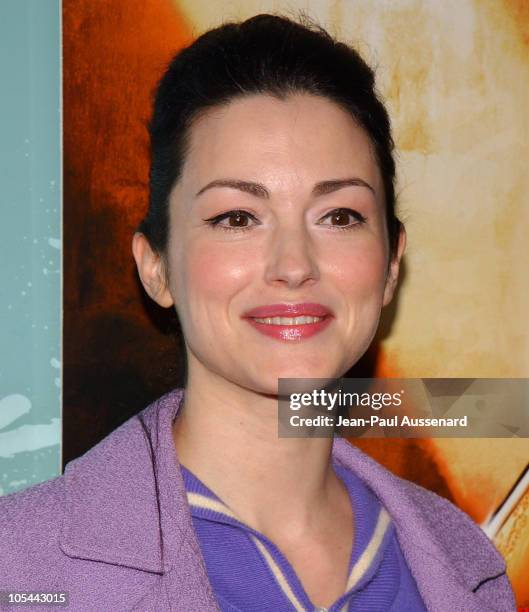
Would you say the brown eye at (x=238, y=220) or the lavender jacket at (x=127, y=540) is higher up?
the brown eye at (x=238, y=220)

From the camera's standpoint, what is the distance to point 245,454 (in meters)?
1.29

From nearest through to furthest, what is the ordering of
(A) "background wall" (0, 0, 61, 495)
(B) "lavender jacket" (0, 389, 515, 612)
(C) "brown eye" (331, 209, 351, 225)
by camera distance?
(B) "lavender jacket" (0, 389, 515, 612)
(C) "brown eye" (331, 209, 351, 225)
(A) "background wall" (0, 0, 61, 495)

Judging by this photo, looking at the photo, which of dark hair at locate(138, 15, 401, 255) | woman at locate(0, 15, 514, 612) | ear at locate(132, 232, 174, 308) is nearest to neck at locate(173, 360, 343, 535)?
woman at locate(0, 15, 514, 612)

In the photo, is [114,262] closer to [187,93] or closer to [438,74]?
[187,93]

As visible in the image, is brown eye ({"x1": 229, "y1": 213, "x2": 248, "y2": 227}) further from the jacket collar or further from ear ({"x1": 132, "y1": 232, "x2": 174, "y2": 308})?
the jacket collar

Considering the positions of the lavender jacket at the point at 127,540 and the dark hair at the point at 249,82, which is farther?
the dark hair at the point at 249,82

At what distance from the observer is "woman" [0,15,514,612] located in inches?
47.0

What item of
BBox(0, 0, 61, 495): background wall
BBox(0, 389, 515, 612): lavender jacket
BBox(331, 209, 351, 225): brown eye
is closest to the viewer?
BBox(0, 389, 515, 612): lavender jacket

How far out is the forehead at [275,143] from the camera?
122 cm

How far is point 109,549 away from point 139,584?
0.06 metres

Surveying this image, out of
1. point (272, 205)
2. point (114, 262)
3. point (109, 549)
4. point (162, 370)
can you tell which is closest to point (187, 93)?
point (272, 205)

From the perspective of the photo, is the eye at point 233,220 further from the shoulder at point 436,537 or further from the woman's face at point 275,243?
the shoulder at point 436,537

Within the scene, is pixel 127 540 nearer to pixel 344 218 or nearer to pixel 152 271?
pixel 152 271

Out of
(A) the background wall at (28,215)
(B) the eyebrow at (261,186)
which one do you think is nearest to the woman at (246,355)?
(B) the eyebrow at (261,186)
